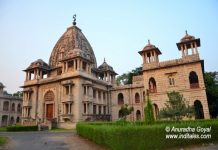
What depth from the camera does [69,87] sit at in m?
33.7

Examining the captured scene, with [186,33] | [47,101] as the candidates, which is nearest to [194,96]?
[186,33]

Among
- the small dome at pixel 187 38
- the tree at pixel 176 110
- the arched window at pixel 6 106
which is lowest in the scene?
the tree at pixel 176 110

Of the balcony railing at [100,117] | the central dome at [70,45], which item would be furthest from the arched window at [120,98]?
the central dome at [70,45]

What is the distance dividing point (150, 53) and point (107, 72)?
50.8 feet

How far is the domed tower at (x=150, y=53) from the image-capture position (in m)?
30.3

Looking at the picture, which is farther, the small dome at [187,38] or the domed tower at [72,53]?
the domed tower at [72,53]

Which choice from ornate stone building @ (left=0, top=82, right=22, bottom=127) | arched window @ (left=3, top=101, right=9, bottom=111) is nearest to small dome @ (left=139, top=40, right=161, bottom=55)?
ornate stone building @ (left=0, top=82, right=22, bottom=127)

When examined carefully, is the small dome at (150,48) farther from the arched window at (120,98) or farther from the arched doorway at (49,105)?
the arched doorway at (49,105)

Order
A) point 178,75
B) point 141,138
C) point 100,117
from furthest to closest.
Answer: point 100,117
point 178,75
point 141,138

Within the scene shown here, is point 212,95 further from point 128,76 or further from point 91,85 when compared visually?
point 128,76

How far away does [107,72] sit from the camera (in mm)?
44625

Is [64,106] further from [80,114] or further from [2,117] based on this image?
[2,117]

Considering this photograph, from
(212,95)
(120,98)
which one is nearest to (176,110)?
(212,95)

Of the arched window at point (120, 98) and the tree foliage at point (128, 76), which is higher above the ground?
the tree foliage at point (128, 76)
